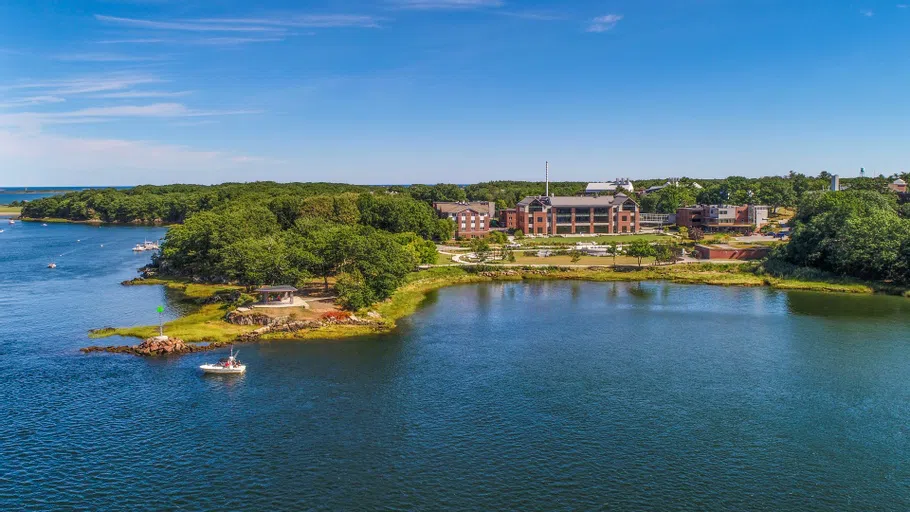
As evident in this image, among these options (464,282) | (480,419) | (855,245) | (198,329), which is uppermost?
(855,245)

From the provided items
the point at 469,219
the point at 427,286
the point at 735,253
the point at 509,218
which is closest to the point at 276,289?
the point at 427,286

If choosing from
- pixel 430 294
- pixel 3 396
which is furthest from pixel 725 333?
pixel 3 396

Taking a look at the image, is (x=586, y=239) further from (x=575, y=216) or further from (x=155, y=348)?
(x=155, y=348)

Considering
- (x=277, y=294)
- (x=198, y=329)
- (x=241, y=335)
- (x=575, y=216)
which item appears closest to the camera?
(x=241, y=335)

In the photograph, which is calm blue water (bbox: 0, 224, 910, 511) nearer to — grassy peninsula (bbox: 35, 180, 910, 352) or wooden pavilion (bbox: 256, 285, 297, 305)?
grassy peninsula (bbox: 35, 180, 910, 352)

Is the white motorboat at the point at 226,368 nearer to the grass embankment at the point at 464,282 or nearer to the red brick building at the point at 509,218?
the grass embankment at the point at 464,282

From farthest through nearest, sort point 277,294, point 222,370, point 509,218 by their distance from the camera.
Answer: point 509,218
point 277,294
point 222,370

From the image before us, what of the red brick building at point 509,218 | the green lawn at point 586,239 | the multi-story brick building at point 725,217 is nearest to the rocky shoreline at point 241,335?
the green lawn at point 586,239
